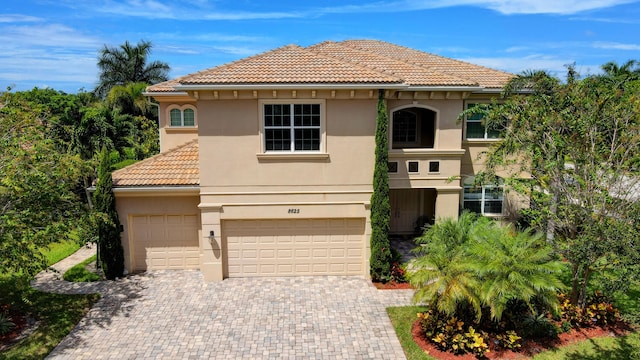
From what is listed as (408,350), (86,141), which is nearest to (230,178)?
(408,350)

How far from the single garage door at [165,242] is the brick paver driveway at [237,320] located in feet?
1.87

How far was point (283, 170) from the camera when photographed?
48.0 ft

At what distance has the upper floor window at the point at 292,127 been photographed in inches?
565

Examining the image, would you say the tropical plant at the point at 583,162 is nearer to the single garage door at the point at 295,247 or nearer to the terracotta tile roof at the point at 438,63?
the terracotta tile roof at the point at 438,63

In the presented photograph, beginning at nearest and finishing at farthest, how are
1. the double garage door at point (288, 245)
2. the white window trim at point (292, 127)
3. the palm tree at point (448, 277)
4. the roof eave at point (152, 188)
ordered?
the palm tree at point (448, 277), the white window trim at point (292, 127), the roof eave at point (152, 188), the double garage door at point (288, 245)

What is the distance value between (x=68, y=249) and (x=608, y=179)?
823 inches

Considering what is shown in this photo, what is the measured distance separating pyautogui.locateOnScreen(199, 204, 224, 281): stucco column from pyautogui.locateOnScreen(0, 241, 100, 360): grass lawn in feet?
11.7

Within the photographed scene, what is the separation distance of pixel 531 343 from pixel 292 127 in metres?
9.54

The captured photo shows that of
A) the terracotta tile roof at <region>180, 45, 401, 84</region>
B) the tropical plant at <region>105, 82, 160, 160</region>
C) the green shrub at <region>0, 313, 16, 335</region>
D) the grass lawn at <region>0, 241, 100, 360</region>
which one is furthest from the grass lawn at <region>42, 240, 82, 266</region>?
the tropical plant at <region>105, 82, 160, 160</region>

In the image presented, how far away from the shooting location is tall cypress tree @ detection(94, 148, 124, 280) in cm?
1473

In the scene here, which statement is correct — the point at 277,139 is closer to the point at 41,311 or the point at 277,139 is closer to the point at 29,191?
the point at 29,191

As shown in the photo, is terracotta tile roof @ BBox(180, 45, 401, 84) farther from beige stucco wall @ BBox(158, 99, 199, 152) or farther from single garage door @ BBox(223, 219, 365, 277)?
beige stucco wall @ BBox(158, 99, 199, 152)

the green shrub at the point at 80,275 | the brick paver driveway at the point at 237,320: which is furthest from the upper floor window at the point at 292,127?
the green shrub at the point at 80,275

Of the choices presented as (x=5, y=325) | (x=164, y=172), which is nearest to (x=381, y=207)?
(x=164, y=172)
